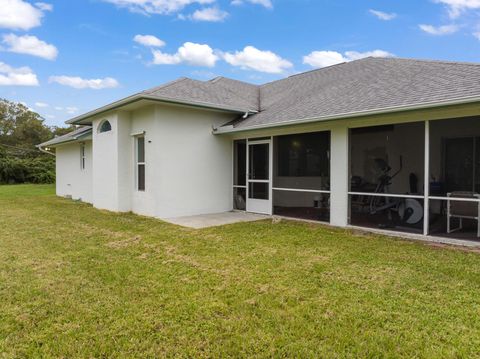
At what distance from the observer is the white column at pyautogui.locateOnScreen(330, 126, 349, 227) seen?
8086mm

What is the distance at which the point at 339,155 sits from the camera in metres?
8.20

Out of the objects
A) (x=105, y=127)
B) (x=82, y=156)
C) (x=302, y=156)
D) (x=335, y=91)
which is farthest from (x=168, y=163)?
(x=82, y=156)

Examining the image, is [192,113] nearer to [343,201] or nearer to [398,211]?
[343,201]

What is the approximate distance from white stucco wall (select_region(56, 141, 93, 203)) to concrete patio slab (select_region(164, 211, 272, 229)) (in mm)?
7002

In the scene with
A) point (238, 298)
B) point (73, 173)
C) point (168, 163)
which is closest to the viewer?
point (238, 298)

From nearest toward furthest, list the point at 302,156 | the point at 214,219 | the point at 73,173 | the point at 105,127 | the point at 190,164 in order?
the point at 214,219 < the point at 302,156 < the point at 190,164 < the point at 105,127 < the point at 73,173

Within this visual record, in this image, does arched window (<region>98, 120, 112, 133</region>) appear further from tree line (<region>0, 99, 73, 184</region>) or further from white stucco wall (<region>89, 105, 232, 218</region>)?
tree line (<region>0, 99, 73, 184</region>)

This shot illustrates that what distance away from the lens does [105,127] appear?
38.4 ft

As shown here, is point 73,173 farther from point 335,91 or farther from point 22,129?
point 22,129

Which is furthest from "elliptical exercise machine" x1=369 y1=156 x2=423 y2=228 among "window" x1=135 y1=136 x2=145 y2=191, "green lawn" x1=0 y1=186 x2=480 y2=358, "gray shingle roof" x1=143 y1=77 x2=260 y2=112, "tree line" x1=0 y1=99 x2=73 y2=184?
"tree line" x1=0 y1=99 x2=73 y2=184

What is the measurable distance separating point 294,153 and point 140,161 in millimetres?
4954

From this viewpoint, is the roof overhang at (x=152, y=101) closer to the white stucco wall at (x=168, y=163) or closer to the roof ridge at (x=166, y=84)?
the white stucco wall at (x=168, y=163)

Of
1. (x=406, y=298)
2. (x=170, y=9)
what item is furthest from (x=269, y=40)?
(x=406, y=298)

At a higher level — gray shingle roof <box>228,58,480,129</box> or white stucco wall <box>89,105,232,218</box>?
gray shingle roof <box>228,58,480,129</box>
